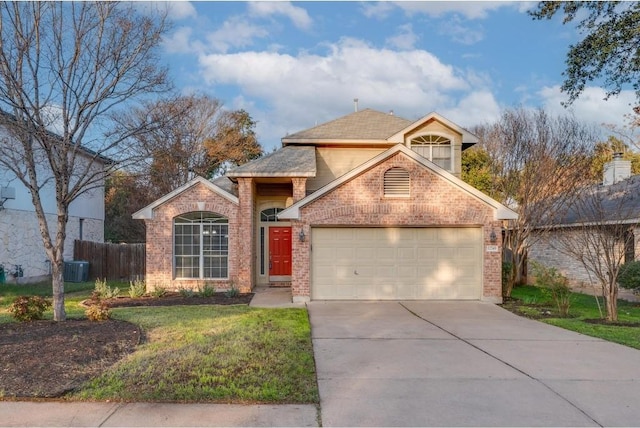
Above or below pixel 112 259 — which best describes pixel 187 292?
below

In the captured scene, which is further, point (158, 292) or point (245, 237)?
point (245, 237)

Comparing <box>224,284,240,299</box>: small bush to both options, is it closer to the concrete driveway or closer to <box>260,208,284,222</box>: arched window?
<box>260,208,284,222</box>: arched window

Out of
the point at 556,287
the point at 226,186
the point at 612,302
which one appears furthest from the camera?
the point at 226,186

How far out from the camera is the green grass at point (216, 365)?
5.33 metres

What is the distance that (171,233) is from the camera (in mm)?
15953

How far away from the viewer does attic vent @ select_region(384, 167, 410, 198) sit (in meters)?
13.7

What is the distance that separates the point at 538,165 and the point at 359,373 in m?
13.3

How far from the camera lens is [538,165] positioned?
16.8 m

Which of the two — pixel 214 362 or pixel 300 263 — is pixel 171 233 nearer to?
pixel 300 263

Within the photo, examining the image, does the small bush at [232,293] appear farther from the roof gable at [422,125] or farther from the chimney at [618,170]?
the chimney at [618,170]

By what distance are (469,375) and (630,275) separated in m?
10.4

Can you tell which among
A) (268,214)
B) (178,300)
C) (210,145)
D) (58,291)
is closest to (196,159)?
(210,145)

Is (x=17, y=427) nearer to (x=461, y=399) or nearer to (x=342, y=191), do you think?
(x=461, y=399)

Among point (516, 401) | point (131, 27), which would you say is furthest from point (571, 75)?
point (131, 27)
